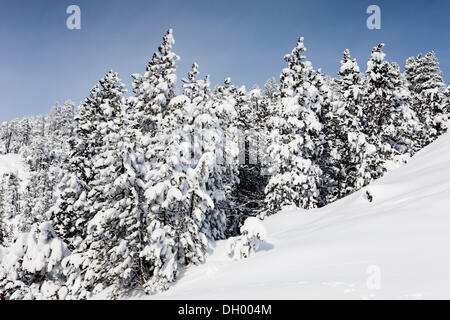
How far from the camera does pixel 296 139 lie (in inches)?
877

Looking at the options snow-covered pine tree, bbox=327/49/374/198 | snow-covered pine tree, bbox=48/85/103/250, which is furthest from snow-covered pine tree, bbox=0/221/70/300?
snow-covered pine tree, bbox=327/49/374/198

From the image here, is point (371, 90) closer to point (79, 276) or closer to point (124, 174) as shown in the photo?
point (124, 174)

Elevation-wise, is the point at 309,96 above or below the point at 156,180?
above

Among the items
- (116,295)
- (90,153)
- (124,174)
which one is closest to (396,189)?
(124,174)

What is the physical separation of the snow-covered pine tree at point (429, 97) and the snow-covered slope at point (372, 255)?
745 inches

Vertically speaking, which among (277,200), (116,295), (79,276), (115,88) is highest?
(115,88)

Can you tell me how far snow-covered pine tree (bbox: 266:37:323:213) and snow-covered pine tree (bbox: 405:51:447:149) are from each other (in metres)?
13.6

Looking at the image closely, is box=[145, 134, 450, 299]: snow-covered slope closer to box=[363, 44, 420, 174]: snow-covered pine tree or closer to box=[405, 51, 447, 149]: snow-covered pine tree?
box=[363, 44, 420, 174]: snow-covered pine tree

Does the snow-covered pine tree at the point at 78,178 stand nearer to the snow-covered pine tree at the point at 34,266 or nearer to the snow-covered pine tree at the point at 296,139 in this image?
the snow-covered pine tree at the point at 34,266

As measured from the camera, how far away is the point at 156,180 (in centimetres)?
1558

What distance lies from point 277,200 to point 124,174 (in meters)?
12.1

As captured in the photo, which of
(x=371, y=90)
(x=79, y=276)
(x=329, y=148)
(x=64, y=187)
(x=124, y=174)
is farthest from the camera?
(x=329, y=148)

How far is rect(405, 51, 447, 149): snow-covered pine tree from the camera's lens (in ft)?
94.9

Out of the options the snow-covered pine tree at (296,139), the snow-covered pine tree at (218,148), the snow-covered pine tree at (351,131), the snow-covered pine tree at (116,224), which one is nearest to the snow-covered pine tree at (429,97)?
the snow-covered pine tree at (351,131)
